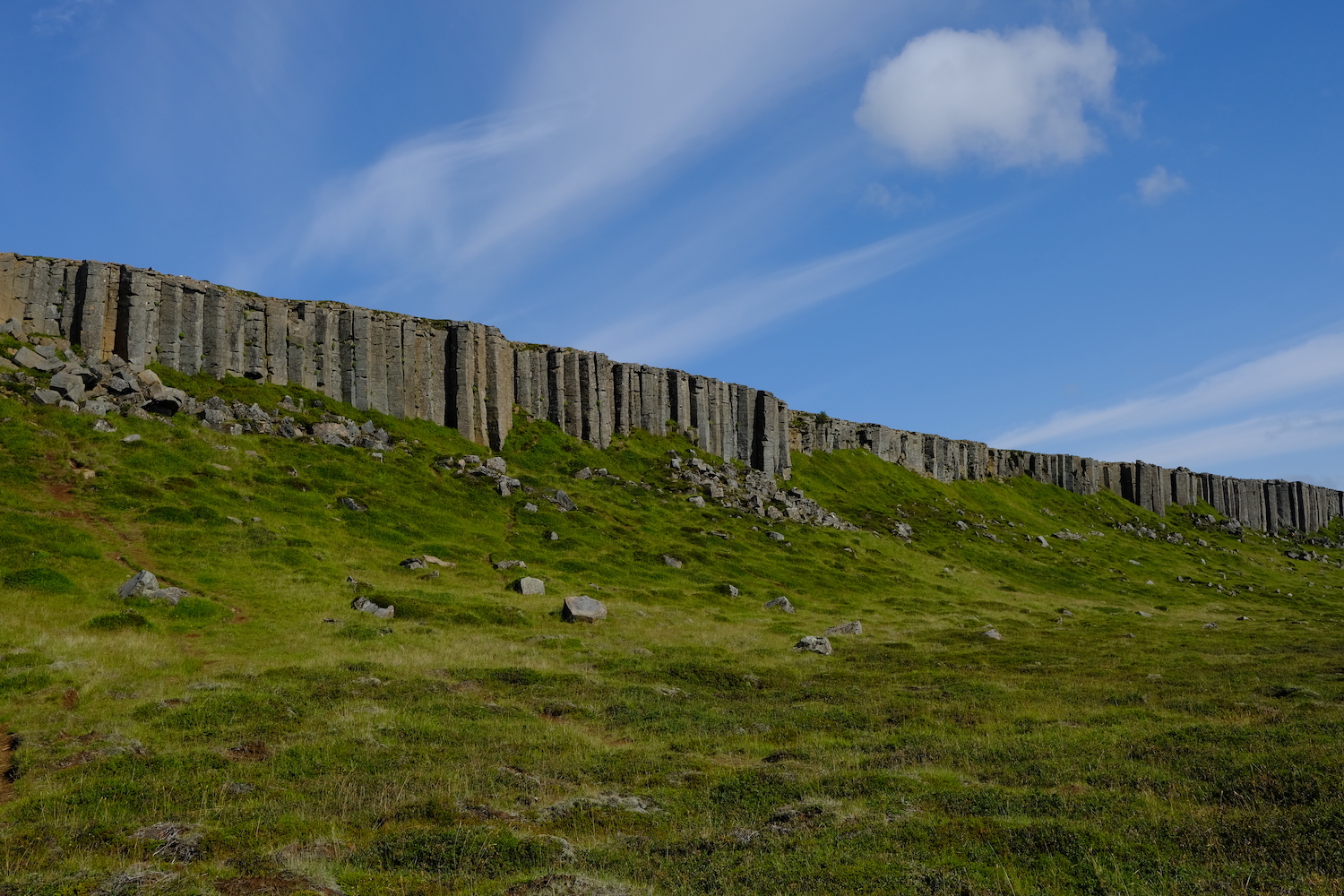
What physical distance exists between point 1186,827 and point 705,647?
29.8 metres

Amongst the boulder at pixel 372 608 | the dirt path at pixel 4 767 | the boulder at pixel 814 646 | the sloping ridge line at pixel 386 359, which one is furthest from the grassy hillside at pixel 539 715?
the sloping ridge line at pixel 386 359

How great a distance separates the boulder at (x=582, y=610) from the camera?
48.2 metres

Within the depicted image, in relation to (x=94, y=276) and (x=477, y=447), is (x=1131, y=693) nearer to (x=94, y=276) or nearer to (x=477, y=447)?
(x=477, y=447)

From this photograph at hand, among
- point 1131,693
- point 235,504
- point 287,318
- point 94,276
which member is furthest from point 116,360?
point 1131,693

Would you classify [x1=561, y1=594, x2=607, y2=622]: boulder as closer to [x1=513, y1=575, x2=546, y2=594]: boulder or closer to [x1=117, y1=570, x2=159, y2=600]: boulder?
[x1=513, y1=575, x2=546, y2=594]: boulder

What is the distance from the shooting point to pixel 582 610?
48.5m

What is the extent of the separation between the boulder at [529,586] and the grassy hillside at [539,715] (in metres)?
0.85

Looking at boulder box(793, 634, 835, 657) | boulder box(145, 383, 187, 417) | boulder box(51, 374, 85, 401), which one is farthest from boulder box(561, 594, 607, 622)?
boulder box(51, 374, 85, 401)

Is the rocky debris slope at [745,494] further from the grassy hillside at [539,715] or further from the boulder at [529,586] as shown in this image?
the boulder at [529,586]

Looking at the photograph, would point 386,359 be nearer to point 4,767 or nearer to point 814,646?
point 814,646

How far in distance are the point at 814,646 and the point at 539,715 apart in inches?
865

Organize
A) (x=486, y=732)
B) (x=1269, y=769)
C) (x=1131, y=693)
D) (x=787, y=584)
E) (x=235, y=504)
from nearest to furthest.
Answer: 1. (x=1269, y=769)
2. (x=486, y=732)
3. (x=1131, y=693)
4. (x=235, y=504)
5. (x=787, y=584)

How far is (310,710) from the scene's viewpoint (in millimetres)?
25891

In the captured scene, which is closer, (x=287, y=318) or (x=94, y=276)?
(x=94, y=276)
